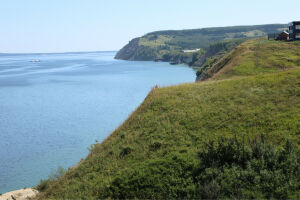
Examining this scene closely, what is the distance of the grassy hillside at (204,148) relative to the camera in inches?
602

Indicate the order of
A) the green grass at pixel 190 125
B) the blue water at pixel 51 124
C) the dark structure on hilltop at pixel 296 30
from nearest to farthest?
the green grass at pixel 190 125 → the blue water at pixel 51 124 → the dark structure on hilltop at pixel 296 30

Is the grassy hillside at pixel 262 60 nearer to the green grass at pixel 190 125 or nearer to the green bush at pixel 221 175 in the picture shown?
the green grass at pixel 190 125

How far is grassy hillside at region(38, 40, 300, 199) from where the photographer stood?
15.3 m

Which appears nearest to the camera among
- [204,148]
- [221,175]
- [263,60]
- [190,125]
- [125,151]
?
[221,175]

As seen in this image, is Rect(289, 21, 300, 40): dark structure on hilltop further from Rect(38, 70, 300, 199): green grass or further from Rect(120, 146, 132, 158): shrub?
Rect(120, 146, 132, 158): shrub

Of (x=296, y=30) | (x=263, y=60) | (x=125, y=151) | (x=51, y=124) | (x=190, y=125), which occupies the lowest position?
(x=51, y=124)

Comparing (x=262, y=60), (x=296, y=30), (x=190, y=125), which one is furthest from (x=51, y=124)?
(x=296, y=30)

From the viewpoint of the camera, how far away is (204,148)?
63.3ft

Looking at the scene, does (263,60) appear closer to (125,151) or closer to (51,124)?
(125,151)

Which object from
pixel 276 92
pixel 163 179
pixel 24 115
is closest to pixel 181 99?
pixel 276 92

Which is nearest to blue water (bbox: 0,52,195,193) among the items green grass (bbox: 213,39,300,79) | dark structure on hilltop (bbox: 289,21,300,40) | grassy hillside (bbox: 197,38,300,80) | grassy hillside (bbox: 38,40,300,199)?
grassy hillside (bbox: 38,40,300,199)

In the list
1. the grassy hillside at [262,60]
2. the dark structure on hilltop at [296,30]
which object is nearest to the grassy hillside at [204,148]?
the grassy hillside at [262,60]

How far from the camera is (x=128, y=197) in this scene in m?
16.4

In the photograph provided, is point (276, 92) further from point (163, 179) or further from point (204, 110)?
point (163, 179)
